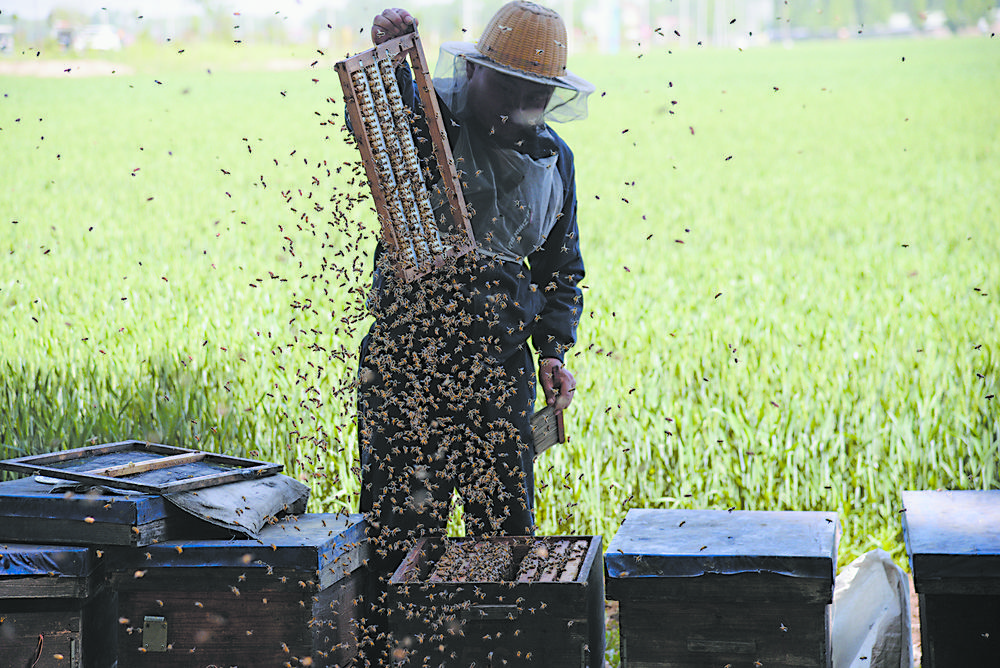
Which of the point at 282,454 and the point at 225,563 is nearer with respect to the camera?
the point at 225,563

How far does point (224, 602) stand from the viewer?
2631 mm

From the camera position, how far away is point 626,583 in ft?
8.07

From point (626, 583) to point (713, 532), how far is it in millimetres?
348

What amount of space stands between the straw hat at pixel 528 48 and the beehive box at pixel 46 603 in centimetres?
179

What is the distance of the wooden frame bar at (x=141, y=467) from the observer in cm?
264

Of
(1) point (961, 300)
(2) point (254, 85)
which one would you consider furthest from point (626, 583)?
(2) point (254, 85)

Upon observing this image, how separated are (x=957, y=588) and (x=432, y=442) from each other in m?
1.52

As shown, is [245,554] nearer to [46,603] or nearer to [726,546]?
[46,603]

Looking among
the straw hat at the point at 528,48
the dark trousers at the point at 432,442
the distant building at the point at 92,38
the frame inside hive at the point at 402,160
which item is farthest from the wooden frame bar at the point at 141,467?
the distant building at the point at 92,38

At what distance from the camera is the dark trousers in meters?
2.88

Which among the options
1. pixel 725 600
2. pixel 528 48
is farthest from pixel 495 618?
pixel 528 48

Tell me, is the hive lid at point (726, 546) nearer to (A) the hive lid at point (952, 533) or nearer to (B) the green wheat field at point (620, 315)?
(A) the hive lid at point (952, 533)

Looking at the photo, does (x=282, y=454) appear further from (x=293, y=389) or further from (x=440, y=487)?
(x=440, y=487)

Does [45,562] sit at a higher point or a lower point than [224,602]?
higher
